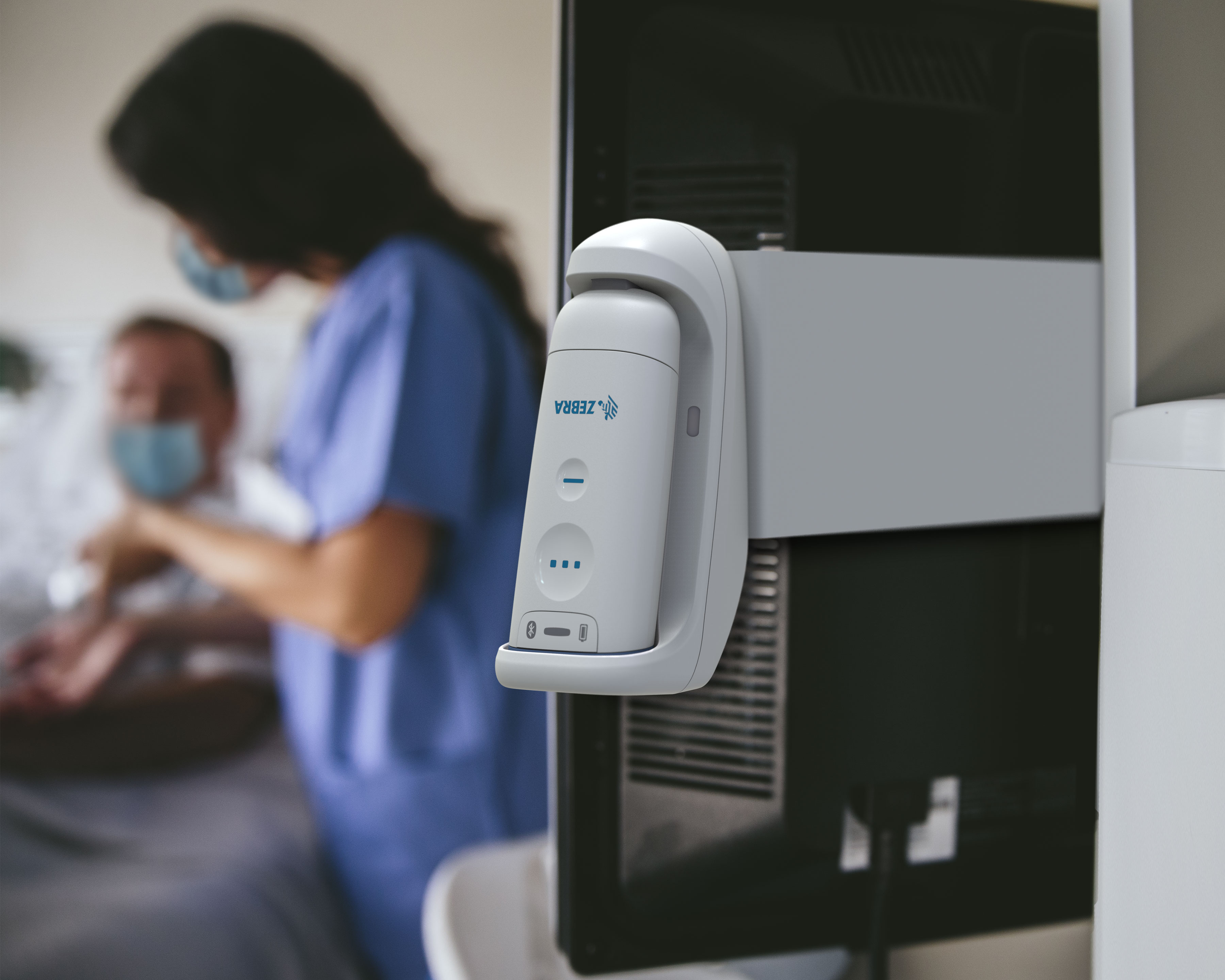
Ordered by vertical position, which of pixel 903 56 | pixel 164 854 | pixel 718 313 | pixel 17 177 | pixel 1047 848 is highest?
pixel 17 177

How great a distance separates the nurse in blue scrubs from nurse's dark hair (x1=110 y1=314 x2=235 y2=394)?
0.24ft

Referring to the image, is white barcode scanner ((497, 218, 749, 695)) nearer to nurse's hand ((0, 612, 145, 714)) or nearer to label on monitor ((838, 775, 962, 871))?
label on monitor ((838, 775, 962, 871))

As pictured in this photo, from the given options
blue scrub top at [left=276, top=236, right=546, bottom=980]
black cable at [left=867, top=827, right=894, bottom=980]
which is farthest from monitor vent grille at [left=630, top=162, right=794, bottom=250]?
blue scrub top at [left=276, top=236, right=546, bottom=980]

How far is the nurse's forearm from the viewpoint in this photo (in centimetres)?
123

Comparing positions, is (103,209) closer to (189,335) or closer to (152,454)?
(189,335)

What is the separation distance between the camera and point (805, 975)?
A: 1.58 feet

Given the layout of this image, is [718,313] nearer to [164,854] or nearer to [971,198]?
[971,198]

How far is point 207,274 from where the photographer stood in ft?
4.43

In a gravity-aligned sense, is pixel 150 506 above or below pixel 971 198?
below

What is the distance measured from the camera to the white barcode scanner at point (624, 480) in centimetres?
26

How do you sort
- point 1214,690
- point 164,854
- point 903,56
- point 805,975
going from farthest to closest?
point 164,854, point 805,975, point 903,56, point 1214,690

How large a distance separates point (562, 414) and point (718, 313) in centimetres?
7

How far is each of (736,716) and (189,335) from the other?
1.28m

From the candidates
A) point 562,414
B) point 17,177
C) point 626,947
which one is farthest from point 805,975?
point 17,177
